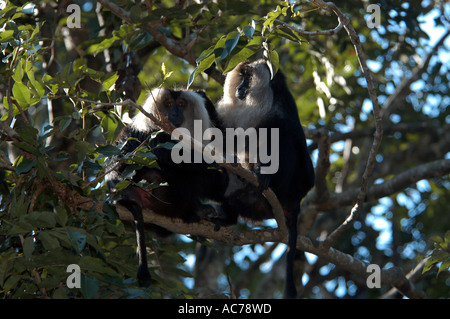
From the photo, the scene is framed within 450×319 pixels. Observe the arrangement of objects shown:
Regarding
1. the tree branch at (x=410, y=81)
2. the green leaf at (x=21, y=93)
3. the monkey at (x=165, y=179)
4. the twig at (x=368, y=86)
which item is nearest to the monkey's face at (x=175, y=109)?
the monkey at (x=165, y=179)

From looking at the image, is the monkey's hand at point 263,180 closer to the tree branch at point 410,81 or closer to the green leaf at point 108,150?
the green leaf at point 108,150

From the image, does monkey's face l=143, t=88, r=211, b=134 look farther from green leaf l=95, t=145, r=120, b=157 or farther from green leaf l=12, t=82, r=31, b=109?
green leaf l=12, t=82, r=31, b=109

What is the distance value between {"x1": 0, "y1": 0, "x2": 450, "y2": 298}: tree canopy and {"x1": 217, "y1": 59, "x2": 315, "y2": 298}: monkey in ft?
0.70

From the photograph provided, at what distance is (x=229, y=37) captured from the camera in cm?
283

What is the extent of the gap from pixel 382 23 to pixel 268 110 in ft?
6.01

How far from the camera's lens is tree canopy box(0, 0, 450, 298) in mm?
3014

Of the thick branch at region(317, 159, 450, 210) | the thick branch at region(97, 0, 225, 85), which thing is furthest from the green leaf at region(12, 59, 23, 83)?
the thick branch at region(317, 159, 450, 210)

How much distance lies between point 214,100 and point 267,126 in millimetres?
1303

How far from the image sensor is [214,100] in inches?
218

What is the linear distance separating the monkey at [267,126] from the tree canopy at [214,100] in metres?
0.21

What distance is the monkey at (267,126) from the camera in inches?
166

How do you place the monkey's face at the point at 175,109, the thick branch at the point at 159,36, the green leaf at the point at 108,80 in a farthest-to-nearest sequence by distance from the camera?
the thick branch at the point at 159,36
the monkey's face at the point at 175,109
the green leaf at the point at 108,80

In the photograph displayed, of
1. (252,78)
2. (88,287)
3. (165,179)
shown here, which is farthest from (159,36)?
(88,287)
